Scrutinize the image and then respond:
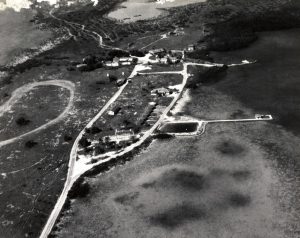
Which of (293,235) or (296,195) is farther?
(296,195)

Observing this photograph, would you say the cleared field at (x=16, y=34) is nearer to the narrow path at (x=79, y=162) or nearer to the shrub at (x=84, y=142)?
the narrow path at (x=79, y=162)

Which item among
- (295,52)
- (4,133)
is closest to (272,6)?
(295,52)

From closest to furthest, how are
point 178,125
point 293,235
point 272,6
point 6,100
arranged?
point 293,235 → point 178,125 → point 6,100 → point 272,6

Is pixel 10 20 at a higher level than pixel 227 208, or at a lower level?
higher

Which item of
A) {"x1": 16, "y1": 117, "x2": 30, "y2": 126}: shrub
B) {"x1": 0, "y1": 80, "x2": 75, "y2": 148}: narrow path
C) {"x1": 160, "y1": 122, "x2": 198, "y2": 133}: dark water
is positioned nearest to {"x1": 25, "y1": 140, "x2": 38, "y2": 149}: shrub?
{"x1": 0, "y1": 80, "x2": 75, "y2": 148}: narrow path

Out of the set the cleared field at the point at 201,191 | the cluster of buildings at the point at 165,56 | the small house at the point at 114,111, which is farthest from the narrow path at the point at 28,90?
the cluster of buildings at the point at 165,56

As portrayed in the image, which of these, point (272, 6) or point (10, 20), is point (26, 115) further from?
point (272, 6)

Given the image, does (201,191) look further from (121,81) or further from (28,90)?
(28,90)
